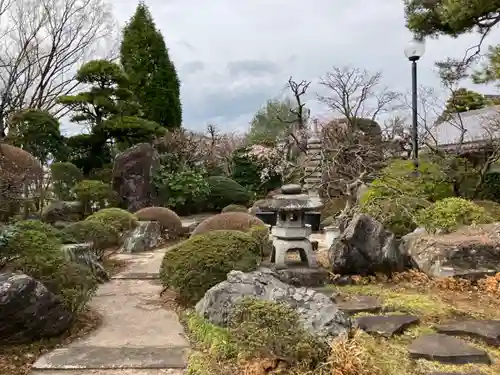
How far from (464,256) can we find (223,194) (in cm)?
1095

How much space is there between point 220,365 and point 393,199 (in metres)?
5.59

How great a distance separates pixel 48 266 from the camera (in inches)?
186

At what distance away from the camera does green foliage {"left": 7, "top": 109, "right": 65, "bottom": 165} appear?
14.0 metres

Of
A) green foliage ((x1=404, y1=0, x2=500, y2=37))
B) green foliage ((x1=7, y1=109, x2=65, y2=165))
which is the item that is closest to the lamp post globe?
green foliage ((x1=404, y1=0, x2=500, y2=37))

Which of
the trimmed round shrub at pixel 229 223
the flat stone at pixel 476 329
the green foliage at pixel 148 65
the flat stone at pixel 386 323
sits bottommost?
the flat stone at pixel 476 329

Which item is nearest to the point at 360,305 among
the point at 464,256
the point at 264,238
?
the point at 464,256

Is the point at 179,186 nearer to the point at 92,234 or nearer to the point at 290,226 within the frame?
the point at 92,234

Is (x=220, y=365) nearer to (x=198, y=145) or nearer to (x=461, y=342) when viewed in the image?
(x=461, y=342)

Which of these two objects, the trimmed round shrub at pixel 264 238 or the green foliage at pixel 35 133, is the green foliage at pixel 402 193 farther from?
the green foliage at pixel 35 133

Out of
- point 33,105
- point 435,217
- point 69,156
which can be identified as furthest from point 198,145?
point 435,217

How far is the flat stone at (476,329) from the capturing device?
4.07 m

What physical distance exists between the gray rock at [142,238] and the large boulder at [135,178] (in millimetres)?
3897

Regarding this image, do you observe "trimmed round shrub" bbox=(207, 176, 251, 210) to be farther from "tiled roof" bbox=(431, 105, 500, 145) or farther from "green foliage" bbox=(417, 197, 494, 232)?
"green foliage" bbox=(417, 197, 494, 232)

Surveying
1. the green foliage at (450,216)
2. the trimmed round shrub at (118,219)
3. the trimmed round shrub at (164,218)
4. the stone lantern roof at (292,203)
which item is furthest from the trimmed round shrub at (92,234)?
the green foliage at (450,216)
